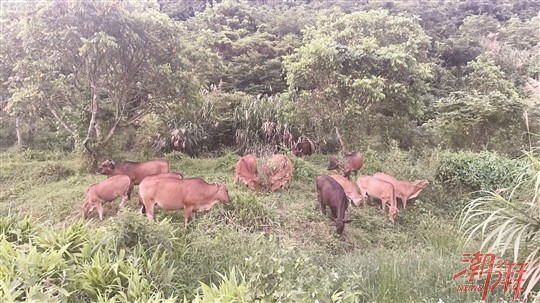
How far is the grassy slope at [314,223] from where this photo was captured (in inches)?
138

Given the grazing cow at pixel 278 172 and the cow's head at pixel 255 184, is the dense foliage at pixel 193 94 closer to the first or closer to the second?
the grazing cow at pixel 278 172

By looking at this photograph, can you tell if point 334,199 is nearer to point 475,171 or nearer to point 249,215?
point 249,215

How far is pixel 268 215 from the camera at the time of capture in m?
5.28

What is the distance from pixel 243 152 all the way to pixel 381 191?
177 inches

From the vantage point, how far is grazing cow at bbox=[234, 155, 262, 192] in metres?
6.42

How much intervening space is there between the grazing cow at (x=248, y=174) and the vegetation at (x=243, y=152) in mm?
236

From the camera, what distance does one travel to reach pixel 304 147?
9656mm

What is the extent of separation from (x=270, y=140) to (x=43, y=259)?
284 inches

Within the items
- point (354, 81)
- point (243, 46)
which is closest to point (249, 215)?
point (354, 81)

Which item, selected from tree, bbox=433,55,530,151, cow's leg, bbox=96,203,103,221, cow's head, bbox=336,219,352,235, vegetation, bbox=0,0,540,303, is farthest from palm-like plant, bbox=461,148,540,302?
tree, bbox=433,55,530,151

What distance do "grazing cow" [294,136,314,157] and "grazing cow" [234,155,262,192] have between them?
2.95 meters

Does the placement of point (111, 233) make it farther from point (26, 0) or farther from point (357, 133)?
point (357, 133)

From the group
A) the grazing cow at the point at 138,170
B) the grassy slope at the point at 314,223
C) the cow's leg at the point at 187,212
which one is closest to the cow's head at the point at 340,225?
the grassy slope at the point at 314,223

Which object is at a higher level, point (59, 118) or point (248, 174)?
point (59, 118)
